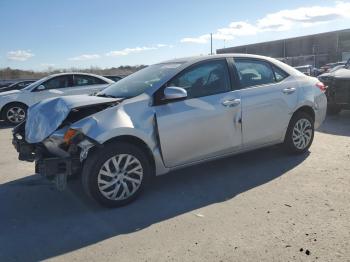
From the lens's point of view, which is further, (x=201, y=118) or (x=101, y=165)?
(x=201, y=118)

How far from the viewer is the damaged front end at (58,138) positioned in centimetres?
423

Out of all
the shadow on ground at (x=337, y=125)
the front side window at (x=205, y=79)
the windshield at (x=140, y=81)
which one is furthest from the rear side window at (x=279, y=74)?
the shadow on ground at (x=337, y=125)

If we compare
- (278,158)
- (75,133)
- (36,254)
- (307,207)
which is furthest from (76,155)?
(278,158)

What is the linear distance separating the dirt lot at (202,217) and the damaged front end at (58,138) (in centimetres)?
54

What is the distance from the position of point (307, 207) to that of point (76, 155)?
2.59 metres

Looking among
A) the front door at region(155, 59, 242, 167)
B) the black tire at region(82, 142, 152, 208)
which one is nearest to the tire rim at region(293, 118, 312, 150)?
the front door at region(155, 59, 242, 167)

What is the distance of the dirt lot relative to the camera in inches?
133

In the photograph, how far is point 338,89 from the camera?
9.27m

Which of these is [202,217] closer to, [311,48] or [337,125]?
[337,125]

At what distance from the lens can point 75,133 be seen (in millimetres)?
4223

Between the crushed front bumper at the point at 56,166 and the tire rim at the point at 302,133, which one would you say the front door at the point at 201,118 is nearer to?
the crushed front bumper at the point at 56,166

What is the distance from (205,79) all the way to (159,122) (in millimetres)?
985

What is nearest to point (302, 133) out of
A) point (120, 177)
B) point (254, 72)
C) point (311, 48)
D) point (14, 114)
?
point (254, 72)

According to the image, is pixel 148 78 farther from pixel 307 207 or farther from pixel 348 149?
pixel 348 149
